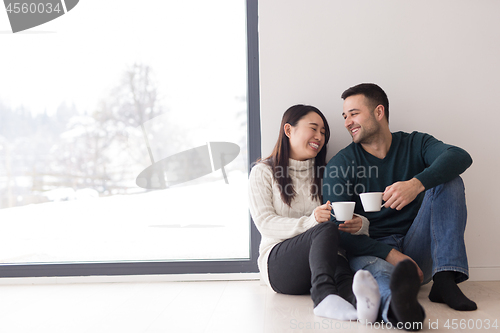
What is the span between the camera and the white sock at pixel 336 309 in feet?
3.72

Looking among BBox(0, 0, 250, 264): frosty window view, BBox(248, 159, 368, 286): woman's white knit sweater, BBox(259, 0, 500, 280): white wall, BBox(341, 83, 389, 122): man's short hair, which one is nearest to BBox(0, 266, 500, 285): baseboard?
BBox(0, 0, 250, 264): frosty window view

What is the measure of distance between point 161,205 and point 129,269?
386 mm

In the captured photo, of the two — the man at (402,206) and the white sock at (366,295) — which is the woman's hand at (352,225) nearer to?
the man at (402,206)

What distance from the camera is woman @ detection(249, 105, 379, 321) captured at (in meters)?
1.19

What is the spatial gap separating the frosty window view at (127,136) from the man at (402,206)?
649 mm

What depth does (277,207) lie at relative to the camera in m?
1.65

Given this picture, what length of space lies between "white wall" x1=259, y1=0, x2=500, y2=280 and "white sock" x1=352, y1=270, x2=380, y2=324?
930mm

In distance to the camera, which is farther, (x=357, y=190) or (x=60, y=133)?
(x=60, y=133)

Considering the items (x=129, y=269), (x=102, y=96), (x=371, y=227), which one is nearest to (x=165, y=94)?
(x=102, y=96)

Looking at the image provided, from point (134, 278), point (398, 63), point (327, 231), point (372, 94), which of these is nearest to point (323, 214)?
point (327, 231)

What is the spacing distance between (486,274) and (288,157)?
117 centimetres

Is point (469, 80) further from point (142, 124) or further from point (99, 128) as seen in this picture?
point (99, 128)

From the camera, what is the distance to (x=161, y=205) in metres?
2.04

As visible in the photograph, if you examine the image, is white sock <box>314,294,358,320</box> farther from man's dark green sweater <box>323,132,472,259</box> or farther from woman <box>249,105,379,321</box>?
man's dark green sweater <box>323,132,472,259</box>
